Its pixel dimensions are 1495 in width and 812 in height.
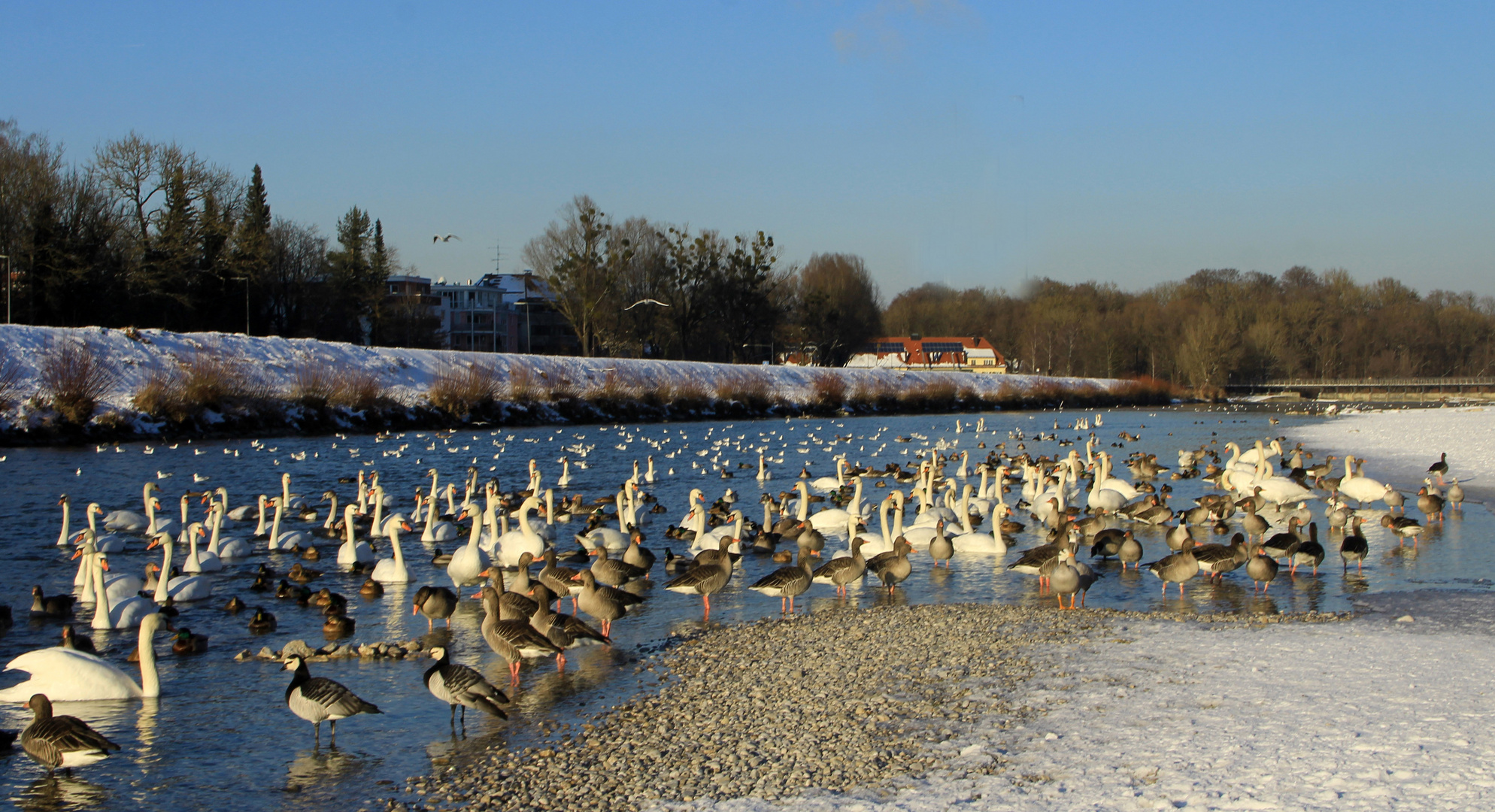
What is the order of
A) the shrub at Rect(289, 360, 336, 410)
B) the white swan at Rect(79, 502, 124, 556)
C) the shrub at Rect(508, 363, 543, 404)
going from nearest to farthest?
the white swan at Rect(79, 502, 124, 556), the shrub at Rect(289, 360, 336, 410), the shrub at Rect(508, 363, 543, 404)

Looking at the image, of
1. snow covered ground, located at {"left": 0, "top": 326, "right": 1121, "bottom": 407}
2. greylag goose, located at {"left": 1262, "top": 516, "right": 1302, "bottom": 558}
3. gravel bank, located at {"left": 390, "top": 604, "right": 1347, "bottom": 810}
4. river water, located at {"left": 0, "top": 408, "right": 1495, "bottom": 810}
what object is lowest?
river water, located at {"left": 0, "top": 408, "right": 1495, "bottom": 810}

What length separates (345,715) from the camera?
304 inches

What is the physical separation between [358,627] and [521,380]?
141 feet

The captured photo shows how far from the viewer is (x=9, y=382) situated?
35.2 meters

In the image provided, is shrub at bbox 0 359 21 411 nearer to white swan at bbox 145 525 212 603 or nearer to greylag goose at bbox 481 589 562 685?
white swan at bbox 145 525 212 603

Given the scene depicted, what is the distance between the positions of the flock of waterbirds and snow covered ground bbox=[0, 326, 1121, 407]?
17549mm

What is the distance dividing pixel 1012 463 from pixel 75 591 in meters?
23.0

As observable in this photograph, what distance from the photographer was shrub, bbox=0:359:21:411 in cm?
3422

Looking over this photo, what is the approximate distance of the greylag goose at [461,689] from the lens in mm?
7789

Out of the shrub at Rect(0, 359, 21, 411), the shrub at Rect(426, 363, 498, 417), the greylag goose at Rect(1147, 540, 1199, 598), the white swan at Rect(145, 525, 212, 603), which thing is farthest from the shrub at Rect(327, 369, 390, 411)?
the greylag goose at Rect(1147, 540, 1199, 598)

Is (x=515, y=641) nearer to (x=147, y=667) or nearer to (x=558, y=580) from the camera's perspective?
(x=147, y=667)

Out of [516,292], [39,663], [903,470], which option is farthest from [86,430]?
[516,292]

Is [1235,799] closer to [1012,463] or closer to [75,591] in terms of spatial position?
[75,591]

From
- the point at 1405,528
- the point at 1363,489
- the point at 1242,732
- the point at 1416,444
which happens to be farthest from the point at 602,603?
the point at 1416,444
